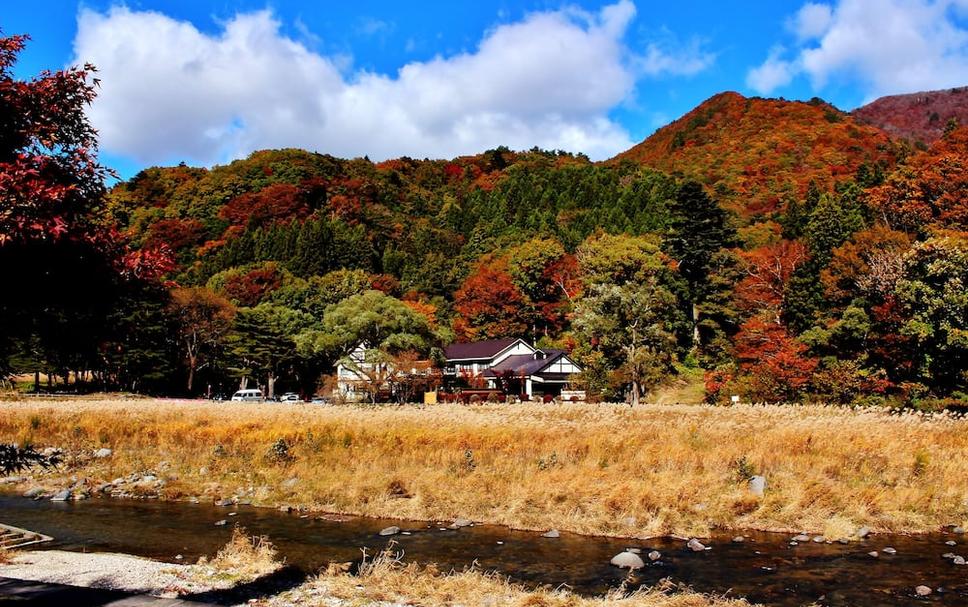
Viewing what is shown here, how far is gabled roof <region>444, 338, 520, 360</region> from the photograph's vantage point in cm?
6938

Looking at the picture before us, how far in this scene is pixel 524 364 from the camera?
2547 inches

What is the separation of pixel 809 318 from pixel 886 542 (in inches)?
1464

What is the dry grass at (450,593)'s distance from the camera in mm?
9469

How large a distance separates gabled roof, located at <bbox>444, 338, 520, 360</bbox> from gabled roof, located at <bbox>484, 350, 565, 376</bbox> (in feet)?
4.65

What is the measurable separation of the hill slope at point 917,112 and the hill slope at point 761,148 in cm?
2547

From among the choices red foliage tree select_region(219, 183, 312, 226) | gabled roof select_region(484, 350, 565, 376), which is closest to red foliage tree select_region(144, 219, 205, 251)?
red foliage tree select_region(219, 183, 312, 226)

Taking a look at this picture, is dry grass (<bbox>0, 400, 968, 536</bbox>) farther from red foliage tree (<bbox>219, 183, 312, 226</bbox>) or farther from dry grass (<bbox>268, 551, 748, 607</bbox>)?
red foliage tree (<bbox>219, 183, 312, 226</bbox>)

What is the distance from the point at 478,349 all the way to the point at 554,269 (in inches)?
671

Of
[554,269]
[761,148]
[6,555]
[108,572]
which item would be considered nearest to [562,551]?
[108,572]

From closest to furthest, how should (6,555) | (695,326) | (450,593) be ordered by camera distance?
1. (450,593)
2. (6,555)
3. (695,326)

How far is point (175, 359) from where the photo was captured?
235 ft

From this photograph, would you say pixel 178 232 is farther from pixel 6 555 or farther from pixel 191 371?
pixel 6 555

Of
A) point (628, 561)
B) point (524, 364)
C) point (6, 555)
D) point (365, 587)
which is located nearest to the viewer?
point (365, 587)

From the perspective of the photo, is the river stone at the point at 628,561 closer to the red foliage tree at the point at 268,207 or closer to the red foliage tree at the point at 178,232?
the red foliage tree at the point at 178,232
